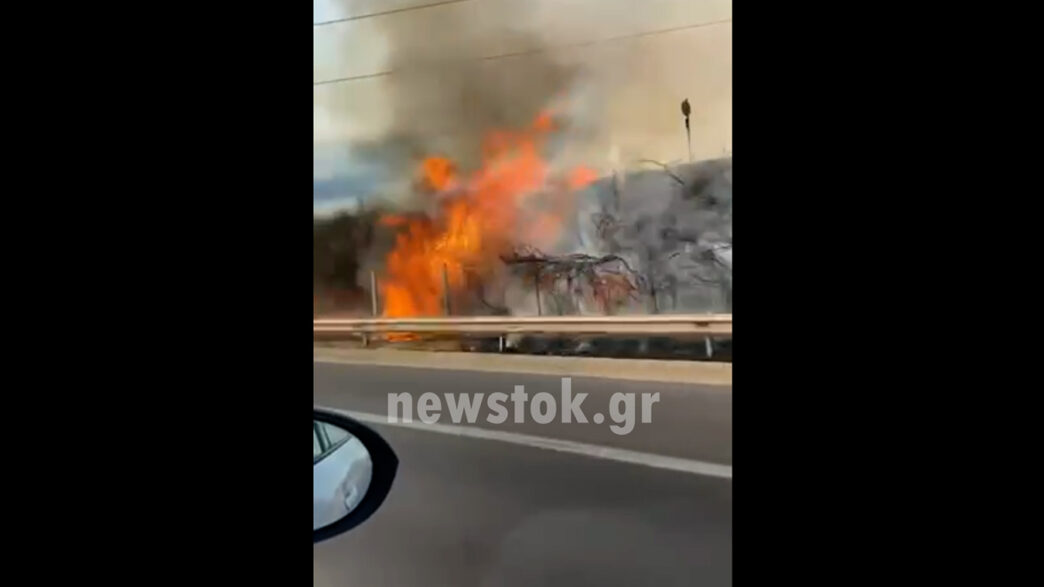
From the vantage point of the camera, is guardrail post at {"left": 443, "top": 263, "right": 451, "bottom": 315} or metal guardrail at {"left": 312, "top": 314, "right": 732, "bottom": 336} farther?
guardrail post at {"left": 443, "top": 263, "right": 451, "bottom": 315}

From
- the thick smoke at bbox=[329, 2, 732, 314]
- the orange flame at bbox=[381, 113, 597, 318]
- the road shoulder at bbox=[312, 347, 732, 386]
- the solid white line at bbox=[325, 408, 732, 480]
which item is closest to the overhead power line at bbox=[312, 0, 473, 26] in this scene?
the thick smoke at bbox=[329, 2, 732, 314]

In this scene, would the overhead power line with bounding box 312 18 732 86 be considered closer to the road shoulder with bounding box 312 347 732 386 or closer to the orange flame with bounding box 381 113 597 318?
the orange flame with bounding box 381 113 597 318

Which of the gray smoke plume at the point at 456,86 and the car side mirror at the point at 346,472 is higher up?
the gray smoke plume at the point at 456,86

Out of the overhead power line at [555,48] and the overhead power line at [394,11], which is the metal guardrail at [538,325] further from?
the overhead power line at [394,11]

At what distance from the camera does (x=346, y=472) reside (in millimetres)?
1204

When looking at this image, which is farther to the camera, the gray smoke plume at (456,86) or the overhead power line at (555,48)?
the gray smoke plume at (456,86)

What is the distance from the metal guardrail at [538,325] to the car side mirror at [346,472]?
0.19m

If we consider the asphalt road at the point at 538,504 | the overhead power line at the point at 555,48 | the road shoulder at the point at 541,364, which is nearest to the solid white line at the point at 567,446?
the asphalt road at the point at 538,504

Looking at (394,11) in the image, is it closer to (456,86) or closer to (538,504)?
(456,86)

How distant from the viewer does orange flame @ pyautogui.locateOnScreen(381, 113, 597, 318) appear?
1.38 m

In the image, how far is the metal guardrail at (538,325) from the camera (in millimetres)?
1231

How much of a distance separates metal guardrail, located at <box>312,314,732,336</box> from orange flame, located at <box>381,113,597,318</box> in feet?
0.10
